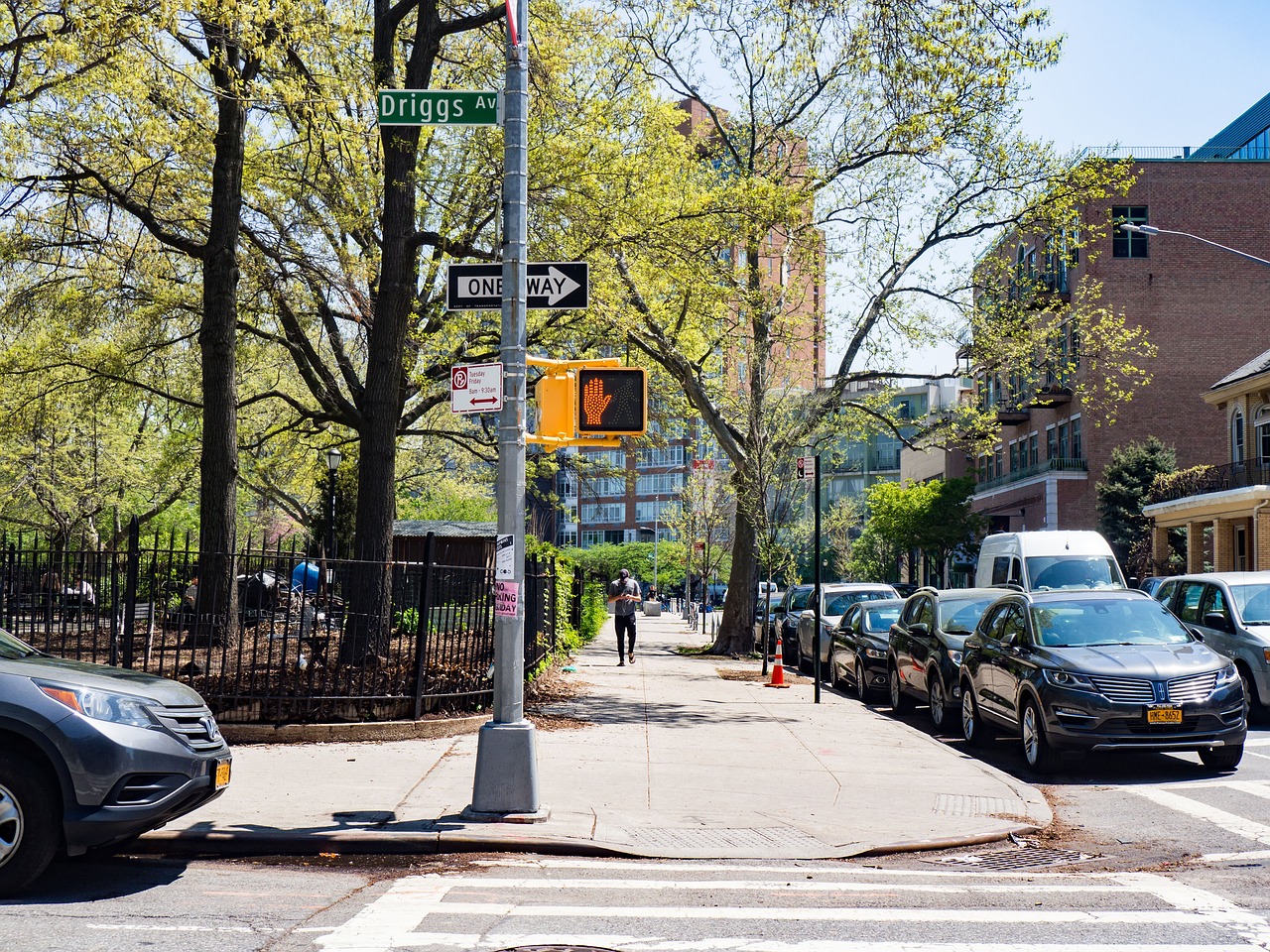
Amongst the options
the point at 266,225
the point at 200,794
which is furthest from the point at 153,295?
the point at 200,794

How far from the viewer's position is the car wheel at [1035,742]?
11.7 m

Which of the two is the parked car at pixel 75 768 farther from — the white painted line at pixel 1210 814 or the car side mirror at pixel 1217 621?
the car side mirror at pixel 1217 621

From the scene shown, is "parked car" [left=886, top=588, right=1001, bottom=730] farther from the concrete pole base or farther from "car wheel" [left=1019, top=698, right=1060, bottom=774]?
the concrete pole base

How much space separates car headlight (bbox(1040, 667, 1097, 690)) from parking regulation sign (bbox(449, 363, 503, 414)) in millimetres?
5887

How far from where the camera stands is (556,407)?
30.1 feet

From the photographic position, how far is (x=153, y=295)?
69.4ft

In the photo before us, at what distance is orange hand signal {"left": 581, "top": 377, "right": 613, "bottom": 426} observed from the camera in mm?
9227

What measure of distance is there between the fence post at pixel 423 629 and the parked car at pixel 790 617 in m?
16.5

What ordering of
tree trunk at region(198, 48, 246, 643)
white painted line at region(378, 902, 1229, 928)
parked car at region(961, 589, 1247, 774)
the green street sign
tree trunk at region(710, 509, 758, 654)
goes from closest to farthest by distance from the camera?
white painted line at region(378, 902, 1229, 928) < the green street sign < parked car at region(961, 589, 1247, 774) < tree trunk at region(198, 48, 246, 643) < tree trunk at region(710, 509, 758, 654)

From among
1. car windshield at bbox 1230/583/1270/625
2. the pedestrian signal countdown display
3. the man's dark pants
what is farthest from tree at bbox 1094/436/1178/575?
the pedestrian signal countdown display

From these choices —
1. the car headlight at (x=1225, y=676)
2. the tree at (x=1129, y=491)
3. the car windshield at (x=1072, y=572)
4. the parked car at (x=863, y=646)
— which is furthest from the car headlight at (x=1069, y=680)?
the tree at (x=1129, y=491)

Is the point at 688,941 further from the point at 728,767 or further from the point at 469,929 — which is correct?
the point at 728,767

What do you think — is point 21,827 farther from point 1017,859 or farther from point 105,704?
point 1017,859

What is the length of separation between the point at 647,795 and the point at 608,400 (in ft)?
10.4
